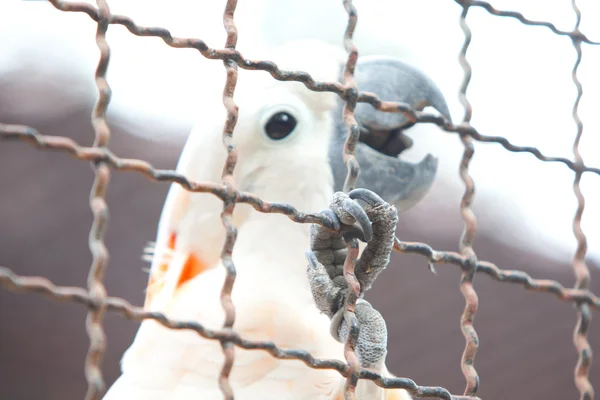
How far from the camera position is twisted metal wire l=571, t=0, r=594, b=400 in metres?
1.23

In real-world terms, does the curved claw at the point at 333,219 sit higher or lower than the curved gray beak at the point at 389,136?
lower

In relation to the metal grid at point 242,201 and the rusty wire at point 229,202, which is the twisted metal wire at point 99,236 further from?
the rusty wire at point 229,202

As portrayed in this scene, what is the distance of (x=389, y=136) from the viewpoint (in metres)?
1.59

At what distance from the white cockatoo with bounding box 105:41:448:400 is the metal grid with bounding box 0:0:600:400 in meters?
0.32

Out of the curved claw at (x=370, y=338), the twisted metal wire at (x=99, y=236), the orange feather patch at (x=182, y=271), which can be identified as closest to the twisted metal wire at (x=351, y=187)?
the curved claw at (x=370, y=338)

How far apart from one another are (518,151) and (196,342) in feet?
2.45

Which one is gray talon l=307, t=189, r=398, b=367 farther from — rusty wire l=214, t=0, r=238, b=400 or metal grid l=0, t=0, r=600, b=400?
rusty wire l=214, t=0, r=238, b=400

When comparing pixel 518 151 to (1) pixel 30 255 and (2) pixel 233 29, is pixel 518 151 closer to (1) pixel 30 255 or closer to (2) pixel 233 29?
(2) pixel 233 29

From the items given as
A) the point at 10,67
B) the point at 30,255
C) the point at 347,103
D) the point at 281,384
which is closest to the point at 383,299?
the point at 30,255

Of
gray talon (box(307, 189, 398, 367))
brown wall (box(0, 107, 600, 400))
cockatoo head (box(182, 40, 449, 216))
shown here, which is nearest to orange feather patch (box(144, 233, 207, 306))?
cockatoo head (box(182, 40, 449, 216))

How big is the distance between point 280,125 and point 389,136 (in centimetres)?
25

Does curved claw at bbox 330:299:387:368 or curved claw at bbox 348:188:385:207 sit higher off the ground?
curved claw at bbox 348:188:385:207

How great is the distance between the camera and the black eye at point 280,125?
1608mm

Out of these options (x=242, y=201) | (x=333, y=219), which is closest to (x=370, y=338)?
(x=333, y=219)
